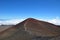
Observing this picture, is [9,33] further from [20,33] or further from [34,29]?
[34,29]

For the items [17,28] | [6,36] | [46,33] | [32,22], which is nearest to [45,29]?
[46,33]

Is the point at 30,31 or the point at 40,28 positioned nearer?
the point at 30,31

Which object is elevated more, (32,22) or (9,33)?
(32,22)

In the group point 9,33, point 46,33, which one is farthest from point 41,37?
point 9,33

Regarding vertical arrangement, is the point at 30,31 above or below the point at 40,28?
below

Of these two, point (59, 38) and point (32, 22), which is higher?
point (32, 22)

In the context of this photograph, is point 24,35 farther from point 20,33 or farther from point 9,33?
point 9,33
